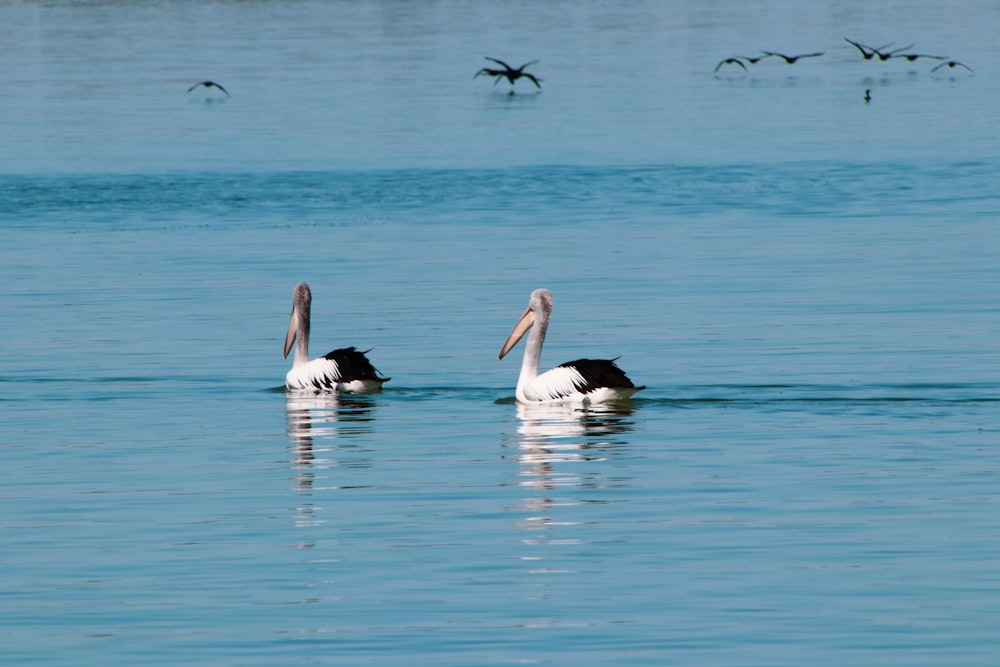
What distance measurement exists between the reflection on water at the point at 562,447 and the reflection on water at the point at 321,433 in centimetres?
125

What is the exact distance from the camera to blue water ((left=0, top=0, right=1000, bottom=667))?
10477mm

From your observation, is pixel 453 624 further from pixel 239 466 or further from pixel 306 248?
pixel 306 248

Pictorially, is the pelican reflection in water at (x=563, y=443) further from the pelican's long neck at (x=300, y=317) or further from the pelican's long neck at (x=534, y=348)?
the pelican's long neck at (x=300, y=317)

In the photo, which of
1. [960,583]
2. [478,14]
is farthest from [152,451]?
[478,14]

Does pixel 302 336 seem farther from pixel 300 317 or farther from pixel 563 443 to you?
pixel 563 443

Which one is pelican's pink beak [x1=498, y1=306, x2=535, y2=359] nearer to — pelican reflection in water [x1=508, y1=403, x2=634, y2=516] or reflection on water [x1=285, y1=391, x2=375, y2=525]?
pelican reflection in water [x1=508, y1=403, x2=634, y2=516]

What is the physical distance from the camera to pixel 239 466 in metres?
14.6

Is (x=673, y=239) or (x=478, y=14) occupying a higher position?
(x=478, y=14)

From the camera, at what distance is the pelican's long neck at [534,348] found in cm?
1733

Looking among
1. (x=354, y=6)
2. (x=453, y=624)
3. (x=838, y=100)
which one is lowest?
(x=453, y=624)

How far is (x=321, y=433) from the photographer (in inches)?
635

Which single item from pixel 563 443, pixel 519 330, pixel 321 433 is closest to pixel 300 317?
pixel 519 330

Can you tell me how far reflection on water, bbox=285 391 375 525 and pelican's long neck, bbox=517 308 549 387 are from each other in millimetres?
1351

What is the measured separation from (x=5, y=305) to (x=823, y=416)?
10936 mm
